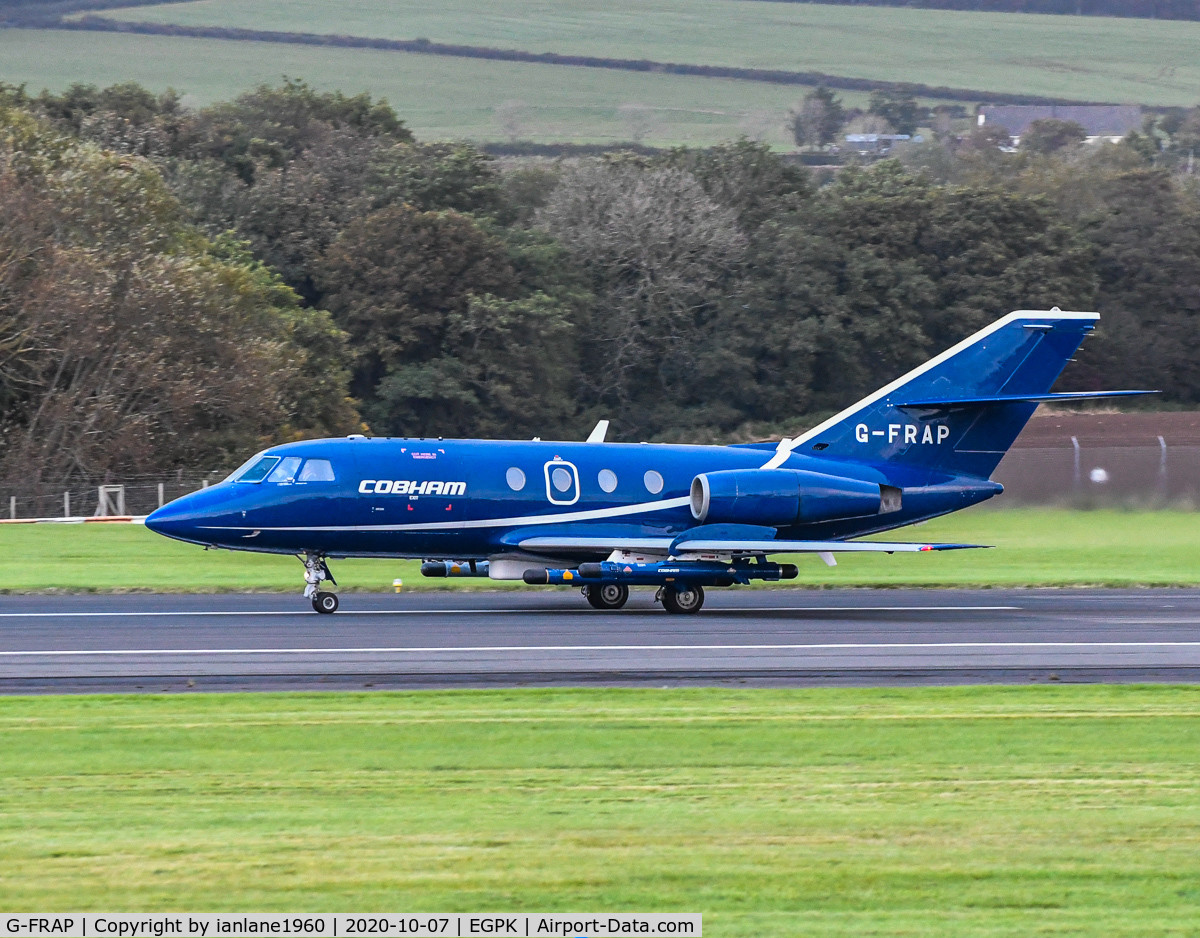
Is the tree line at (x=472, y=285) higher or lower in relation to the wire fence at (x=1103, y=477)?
Result: higher

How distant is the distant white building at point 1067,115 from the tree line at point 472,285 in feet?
364

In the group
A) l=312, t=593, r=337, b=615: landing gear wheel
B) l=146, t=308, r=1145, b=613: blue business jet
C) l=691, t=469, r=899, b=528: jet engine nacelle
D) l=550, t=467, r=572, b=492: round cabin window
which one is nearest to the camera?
l=312, t=593, r=337, b=615: landing gear wheel

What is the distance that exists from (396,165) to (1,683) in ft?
196

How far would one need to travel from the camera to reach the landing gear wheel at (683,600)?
86.1 feet

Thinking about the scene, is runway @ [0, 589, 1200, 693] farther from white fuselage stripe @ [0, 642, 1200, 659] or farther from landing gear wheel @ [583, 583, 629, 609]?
landing gear wheel @ [583, 583, 629, 609]

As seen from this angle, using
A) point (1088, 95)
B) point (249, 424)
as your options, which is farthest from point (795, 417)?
point (1088, 95)

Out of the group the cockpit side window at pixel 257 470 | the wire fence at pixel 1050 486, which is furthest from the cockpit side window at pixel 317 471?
the wire fence at pixel 1050 486

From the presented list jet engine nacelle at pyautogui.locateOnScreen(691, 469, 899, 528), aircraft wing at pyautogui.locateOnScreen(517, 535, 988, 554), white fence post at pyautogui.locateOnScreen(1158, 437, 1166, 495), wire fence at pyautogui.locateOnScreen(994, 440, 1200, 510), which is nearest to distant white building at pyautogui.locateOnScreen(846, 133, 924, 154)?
wire fence at pyautogui.locateOnScreen(994, 440, 1200, 510)

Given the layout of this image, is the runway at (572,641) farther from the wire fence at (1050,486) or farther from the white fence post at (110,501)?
the white fence post at (110,501)

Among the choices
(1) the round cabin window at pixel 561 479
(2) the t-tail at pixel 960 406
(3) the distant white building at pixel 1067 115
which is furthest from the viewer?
(3) the distant white building at pixel 1067 115

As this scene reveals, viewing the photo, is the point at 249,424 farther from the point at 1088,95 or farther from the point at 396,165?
the point at 1088,95

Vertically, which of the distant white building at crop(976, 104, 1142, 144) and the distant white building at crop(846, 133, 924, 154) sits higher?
the distant white building at crop(976, 104, 1142, 144)

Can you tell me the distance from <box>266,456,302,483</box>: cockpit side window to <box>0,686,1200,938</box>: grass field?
33.5 feet

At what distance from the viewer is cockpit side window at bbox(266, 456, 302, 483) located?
2561 centimetres
